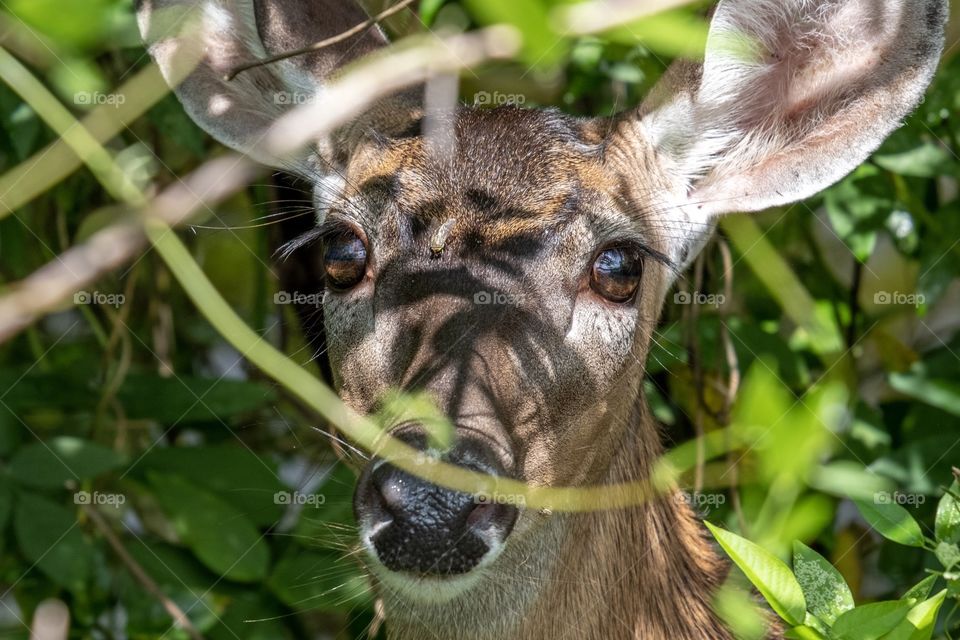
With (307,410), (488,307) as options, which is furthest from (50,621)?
(488,307)

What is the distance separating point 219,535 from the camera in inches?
198

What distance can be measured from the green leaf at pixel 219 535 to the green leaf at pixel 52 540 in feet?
1.22

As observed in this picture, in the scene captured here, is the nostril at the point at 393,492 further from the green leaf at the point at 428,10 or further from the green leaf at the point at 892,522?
the green leaf at the point at 428,10

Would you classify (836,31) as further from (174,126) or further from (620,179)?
(174,126)

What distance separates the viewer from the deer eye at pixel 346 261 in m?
4.02

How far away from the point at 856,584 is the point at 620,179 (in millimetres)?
2433

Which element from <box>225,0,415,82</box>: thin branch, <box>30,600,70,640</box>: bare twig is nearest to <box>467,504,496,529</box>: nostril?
<box>225,0,415,82</box>: thin branch

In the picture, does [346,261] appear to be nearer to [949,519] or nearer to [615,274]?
[615,274]

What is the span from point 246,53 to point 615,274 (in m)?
1.57

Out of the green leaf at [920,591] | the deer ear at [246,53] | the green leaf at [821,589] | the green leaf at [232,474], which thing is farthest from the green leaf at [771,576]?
the green leaf at [232,474]

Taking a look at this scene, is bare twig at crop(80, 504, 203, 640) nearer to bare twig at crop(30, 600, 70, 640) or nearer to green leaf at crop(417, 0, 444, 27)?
bare twig at crop(30, 600, 70, 640)

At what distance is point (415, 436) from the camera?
10.4 ft

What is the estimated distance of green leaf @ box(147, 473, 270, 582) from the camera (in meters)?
4.99

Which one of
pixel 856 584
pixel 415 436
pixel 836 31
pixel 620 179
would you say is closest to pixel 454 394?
pixel 415 436
